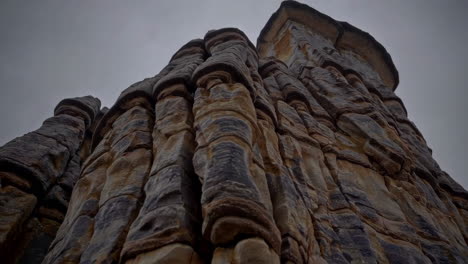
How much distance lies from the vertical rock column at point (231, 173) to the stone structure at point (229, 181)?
0.9 inches

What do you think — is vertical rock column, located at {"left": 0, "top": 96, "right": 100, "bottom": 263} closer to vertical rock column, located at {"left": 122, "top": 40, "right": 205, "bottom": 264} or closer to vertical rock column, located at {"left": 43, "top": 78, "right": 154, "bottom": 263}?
vertical rock column, located at {"left": 43, "top": 78, "right": 154, "bottom": 263}

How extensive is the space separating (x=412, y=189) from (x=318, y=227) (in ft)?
15.9

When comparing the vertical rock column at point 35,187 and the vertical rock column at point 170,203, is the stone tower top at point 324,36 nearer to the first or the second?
the vertical rock column at point 35,187

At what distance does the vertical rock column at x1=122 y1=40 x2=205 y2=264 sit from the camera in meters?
5.17

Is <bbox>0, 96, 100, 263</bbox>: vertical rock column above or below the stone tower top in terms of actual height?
below

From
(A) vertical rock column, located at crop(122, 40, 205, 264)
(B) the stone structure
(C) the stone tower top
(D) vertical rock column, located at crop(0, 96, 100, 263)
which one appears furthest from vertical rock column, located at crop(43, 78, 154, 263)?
(C) the stone tower top

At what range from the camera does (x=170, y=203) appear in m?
5.86

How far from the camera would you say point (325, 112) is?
13.9 metres

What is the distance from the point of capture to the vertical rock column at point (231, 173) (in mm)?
4906

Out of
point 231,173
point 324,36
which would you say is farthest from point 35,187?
point 324,36

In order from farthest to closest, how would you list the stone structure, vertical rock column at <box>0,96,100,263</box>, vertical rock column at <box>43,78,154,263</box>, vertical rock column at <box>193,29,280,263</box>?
vertical rock column at <box>0,96,100,263</box>, vertical rock column at <box>43,78,154,263</box>, the stone structure, vertical rock column at <box>193,29,280,263</box>

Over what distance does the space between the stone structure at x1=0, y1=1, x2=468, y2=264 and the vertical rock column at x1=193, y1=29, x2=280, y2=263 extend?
0.02m

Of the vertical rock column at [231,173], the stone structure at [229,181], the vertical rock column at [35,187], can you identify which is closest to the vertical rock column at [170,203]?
the stone structure at [229,181]

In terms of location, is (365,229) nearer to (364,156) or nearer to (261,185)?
(261,185)
